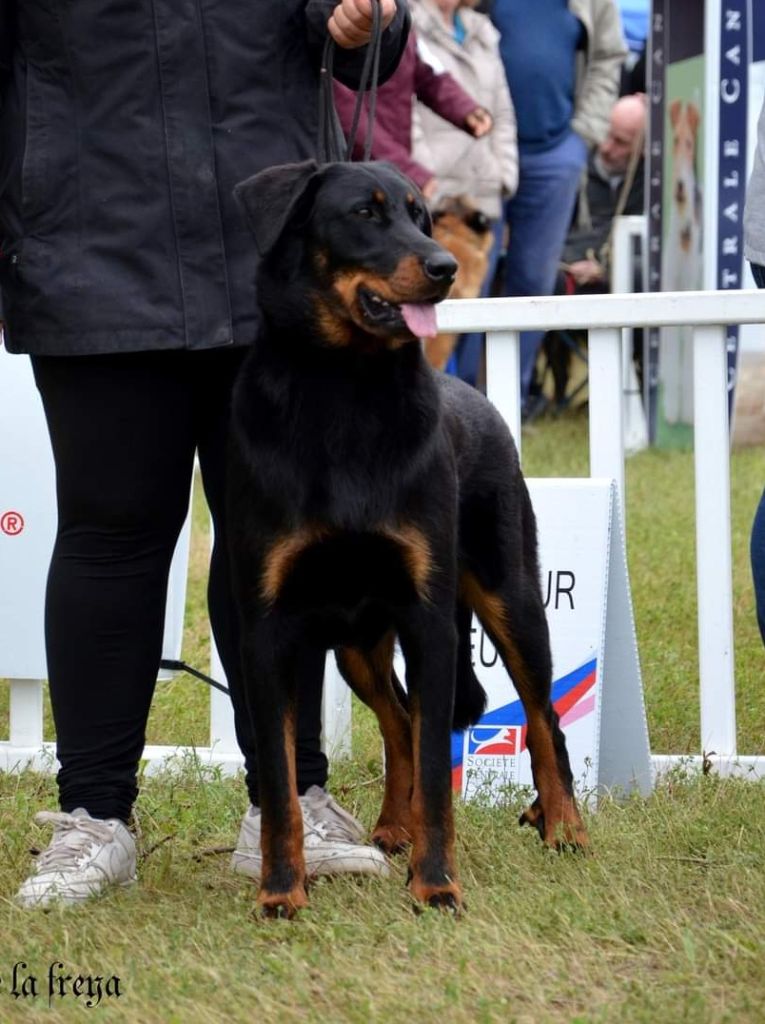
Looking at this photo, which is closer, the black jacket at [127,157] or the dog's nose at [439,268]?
the dog's nose at [439,268]

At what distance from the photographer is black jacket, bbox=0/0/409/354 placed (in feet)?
9.98

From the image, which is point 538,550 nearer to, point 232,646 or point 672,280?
point 232,646

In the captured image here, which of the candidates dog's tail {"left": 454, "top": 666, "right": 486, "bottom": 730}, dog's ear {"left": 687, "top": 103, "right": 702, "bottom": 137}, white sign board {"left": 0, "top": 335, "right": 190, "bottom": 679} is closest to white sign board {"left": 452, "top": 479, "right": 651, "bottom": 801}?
dog's tail {"left": 454, "top": 666, "right": 486, "bottom": 730}

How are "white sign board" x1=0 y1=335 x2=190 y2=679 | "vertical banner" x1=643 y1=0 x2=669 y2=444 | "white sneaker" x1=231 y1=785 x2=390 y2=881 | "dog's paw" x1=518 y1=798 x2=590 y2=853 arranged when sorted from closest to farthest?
1. "white sneaker" x1=231 y1=785 x2=390 y2=881
2. "dog's paw" x1=518 y1=798 x2=590 y2=853
3. "white sign board" x1=0 y1=335 x2=190 y2=679
4. "vertical banner" x1=643 y1=0 x2=669 y2=444

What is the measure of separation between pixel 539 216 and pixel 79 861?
6.83m

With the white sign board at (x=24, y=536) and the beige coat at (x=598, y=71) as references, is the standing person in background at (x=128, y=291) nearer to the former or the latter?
the white sign board at (x=24, y=536)

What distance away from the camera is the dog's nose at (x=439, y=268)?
9.34 ft

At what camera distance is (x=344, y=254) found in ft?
9.71

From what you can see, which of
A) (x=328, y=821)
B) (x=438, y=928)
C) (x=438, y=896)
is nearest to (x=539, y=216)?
(x=328, y=821)

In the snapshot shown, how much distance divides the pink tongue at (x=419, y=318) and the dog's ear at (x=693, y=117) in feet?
22.6

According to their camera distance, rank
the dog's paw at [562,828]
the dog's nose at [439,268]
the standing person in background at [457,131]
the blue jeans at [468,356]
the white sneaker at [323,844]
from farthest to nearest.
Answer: the blue jeans at [468,356] < the standing person in background at [457,131] < the dog's paw at [562,828] < the white sneaker at [323,844] < the dog's nose at [439,268]
